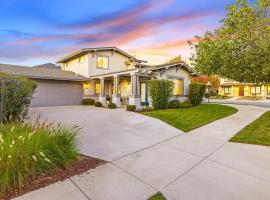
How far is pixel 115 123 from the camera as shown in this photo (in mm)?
10977

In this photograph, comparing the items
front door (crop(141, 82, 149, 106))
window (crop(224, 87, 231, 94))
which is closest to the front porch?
front door (crop(141, 82, 149, 106))

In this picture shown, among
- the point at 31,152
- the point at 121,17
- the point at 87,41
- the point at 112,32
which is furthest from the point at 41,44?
the point at 31,152

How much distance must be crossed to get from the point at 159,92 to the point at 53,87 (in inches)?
460

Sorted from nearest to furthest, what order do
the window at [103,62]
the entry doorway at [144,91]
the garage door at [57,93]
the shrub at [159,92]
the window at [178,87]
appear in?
1. the shrub at [159,92]
2. the garage door at [57,93]
3. the window at [178,87]
4. the entry doorway at [144,91]
5. the window at [103,62]

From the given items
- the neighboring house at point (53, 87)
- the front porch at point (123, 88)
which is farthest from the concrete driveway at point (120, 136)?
the neighboring house at point (53, 87)

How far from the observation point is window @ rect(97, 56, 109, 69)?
77.4 feet

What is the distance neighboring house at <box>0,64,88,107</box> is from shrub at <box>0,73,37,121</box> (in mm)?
10983

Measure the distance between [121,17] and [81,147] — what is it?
15008 mm

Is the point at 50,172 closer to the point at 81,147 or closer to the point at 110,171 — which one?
the point at 110,171

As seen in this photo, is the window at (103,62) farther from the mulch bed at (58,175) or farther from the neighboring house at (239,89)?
the neighboring house at (239,89)

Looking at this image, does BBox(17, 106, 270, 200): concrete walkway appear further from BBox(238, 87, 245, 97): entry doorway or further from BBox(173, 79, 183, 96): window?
BBox(238, 87, 245, 97): entry doorway

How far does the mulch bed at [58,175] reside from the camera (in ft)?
12.9

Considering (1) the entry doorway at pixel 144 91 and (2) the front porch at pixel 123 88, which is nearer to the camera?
(2) the front porch at pixel 123 88

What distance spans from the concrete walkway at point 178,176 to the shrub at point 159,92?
9.26 metres
